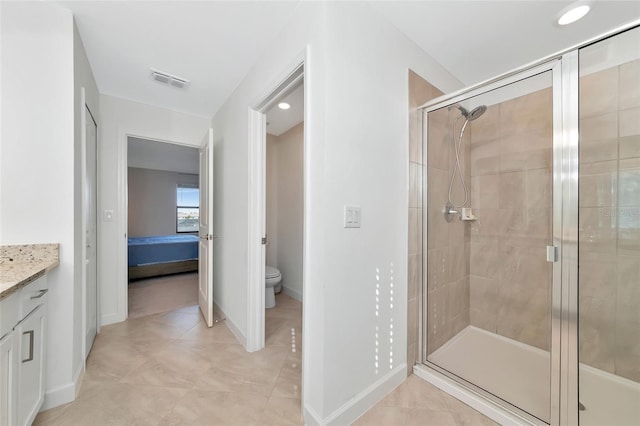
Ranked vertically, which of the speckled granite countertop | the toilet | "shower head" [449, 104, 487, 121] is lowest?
the toilet

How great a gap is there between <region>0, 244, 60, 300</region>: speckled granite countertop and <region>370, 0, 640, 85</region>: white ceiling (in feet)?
7.64

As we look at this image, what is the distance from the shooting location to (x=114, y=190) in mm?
2648

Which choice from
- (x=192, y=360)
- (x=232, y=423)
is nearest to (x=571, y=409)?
(x=232, y=423)

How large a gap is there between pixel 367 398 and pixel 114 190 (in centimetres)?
302

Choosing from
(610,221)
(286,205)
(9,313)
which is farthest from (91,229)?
(610,221)

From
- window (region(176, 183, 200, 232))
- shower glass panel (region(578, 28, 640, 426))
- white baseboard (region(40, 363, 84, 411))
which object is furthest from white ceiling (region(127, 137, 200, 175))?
shower glass panel (region(578, 28, 640, 426))

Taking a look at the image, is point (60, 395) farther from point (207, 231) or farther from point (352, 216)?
point (352, 216)

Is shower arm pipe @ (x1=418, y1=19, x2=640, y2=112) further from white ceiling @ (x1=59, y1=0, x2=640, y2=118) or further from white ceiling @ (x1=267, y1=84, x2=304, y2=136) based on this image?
white ceiling @ (x1=267, y1=84, x2=304, y2=136)

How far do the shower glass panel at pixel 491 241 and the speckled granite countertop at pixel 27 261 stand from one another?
7.62ft

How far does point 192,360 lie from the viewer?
1.97 m

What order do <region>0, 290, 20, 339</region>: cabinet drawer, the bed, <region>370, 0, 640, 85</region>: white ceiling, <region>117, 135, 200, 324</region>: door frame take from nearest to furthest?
<region>0, 290, 20, 339</region>: cabinet drawer < <region>370, 0, 640, 85</region>: white ceiling < <region>117, 135, 200, 324</region>: door frame < the bed

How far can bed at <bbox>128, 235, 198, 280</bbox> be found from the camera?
433 centimetres

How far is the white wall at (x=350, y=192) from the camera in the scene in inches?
51.5

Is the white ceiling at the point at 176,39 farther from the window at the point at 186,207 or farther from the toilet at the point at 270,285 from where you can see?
the window at the point at 186,207
